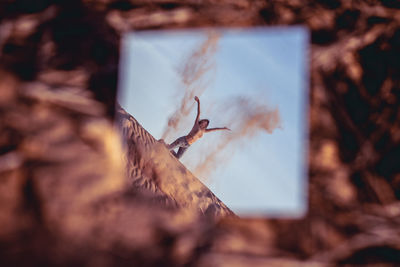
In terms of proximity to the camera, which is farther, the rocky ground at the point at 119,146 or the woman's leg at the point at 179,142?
the woman's leg at the point at 179,142

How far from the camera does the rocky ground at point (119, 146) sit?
31.9 inches

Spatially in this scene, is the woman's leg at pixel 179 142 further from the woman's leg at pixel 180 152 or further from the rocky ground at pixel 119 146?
the rocky ground at pixel 119 146

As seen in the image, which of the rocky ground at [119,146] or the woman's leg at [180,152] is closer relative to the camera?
the rocky ground at [119,146]

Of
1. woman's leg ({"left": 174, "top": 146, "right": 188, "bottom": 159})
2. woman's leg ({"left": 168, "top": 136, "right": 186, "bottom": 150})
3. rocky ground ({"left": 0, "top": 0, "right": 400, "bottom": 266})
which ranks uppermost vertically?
rocky ground ({"left": 0, "top": 0, "right": 400, "bottom": 266})

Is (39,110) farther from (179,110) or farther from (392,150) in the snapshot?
(179,110)

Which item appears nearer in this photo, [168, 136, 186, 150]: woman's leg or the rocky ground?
the rocky ground

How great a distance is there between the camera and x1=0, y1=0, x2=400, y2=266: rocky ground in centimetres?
81

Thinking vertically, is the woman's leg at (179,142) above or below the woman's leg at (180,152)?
above

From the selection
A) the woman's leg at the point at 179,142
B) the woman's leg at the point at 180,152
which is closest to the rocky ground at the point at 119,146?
the woman's leg at the point at 179,142

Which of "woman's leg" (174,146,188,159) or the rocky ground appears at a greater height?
the rocky ground

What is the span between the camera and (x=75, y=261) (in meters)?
0.77

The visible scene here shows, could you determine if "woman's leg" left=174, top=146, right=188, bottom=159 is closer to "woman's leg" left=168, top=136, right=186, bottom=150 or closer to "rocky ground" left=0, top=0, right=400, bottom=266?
"woman's leg" left=168, top=136, right=186, bottom=150

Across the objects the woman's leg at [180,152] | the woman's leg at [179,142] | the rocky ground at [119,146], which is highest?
the rocky ground at [119,146]

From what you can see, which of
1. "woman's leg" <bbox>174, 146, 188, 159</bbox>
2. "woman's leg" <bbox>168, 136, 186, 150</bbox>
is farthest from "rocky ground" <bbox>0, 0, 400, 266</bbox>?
"woman's leg" <bbox>174, 146, 188, 159</bbox>
